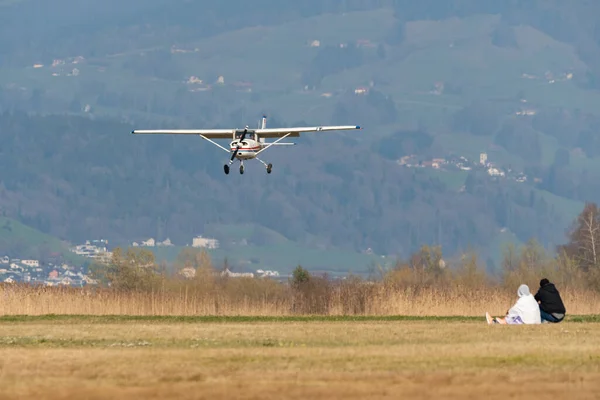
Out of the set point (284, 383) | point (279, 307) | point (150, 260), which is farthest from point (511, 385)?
point (150, 260)

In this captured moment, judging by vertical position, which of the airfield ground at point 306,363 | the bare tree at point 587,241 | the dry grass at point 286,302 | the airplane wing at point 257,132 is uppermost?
the airplane wing at point 257,132

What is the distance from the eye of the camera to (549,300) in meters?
38.6

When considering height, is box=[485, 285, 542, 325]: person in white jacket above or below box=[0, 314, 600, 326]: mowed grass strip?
below

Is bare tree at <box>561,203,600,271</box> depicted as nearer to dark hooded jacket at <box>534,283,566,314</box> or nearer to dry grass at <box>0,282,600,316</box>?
dry grass at <box>0,282,600,316</box>

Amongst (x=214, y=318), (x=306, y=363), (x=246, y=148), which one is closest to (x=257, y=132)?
(x=246, y=148)

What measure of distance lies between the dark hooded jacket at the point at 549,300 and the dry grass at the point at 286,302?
11.0 m

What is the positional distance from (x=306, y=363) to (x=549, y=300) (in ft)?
38.4

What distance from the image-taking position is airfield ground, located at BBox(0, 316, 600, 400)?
2581 centimetres

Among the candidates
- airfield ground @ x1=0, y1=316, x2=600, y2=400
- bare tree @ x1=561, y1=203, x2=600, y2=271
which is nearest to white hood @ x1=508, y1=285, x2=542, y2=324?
airfield ground @ x1=0, y1=316, x2=600, y2=400

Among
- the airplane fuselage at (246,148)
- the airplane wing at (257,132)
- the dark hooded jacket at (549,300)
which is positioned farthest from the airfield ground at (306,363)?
the airplane wing at (257,132)

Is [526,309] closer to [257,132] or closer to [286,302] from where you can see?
[286,302]

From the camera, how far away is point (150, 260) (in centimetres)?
7912

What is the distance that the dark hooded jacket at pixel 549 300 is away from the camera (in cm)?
3850

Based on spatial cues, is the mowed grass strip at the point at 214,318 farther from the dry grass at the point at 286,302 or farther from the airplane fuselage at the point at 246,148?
the airplane fuselage at the point at 246,148
